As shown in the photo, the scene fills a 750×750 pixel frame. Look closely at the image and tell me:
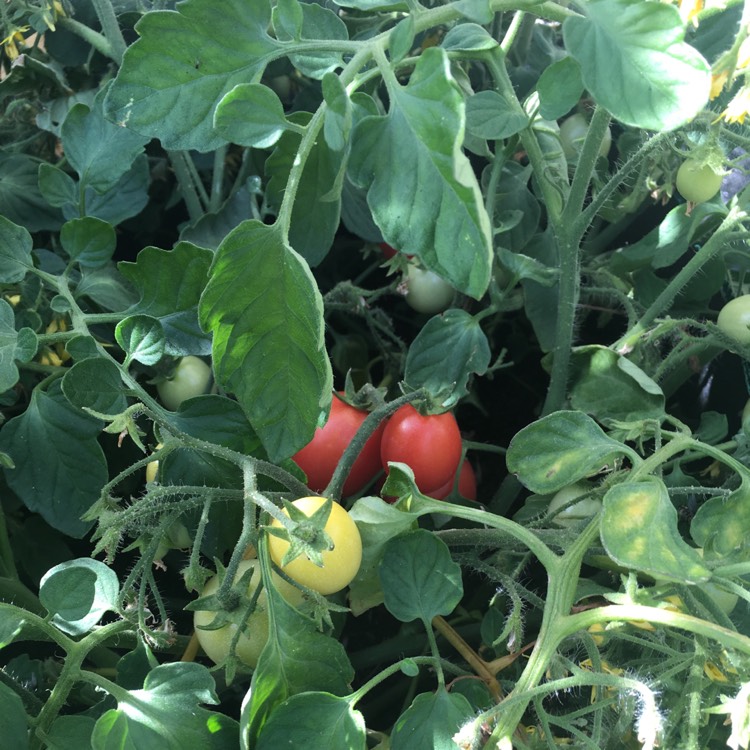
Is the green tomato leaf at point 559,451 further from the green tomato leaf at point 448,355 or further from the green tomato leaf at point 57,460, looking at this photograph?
the green tomato leaf at point 57,460

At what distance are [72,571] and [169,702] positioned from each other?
7cm

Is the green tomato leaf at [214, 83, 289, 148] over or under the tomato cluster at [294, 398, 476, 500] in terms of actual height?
over

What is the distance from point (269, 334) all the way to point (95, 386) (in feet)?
0.29

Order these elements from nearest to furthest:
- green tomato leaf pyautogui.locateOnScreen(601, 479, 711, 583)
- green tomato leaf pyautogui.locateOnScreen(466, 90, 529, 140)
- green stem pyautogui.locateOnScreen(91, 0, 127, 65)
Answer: green tomato leaf pyautogui.locateOnScreen(601, 479, 711, 583), green tomato leaf pyautogui.locateOnScreen(466, 90, 529, 140), green stem pyautogui.locateOnScreen(91, 0, 127, 65)

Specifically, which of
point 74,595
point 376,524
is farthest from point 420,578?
point 74,595

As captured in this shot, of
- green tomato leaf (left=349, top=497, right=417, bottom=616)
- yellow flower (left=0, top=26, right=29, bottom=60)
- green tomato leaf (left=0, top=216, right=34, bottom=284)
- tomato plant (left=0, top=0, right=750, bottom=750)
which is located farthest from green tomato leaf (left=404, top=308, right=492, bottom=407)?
yellow flower (left=0, top=26, right=29, bottom=60)

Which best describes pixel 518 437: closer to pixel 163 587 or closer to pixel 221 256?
pixel 221 256

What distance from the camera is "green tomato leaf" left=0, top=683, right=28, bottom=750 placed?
1.03 ft

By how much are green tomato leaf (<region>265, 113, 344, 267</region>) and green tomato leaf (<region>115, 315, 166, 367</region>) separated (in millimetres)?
83

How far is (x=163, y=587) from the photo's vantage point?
504 millimetres

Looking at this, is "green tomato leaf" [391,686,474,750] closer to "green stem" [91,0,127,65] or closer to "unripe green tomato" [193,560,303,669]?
"unripe green tomato" [193,560,303,669]

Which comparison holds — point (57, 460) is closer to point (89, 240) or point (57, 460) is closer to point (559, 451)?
point (89, 240)

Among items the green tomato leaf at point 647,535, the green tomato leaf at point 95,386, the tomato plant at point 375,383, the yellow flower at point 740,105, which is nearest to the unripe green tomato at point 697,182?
the tomato plant at point 375,383

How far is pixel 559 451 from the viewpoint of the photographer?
1.18 feet
